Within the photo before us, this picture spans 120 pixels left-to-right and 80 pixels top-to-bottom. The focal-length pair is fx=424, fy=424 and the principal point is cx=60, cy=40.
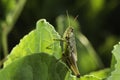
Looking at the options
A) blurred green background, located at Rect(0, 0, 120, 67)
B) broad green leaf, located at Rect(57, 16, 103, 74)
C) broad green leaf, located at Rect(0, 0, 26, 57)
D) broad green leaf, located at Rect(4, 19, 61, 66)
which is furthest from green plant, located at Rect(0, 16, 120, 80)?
blurred green background, located at Rect(0, 0, 120, 67)

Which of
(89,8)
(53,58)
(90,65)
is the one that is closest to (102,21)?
(89,8)

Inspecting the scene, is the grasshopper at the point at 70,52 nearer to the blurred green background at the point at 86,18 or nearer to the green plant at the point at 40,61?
the green plant at the point at 40,61

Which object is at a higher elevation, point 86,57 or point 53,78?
point 86,57

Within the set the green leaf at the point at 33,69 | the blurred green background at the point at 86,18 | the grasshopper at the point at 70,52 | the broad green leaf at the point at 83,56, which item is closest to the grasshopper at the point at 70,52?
the grasshopper at the point at 70,52

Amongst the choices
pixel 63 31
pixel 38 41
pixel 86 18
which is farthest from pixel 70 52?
pixel 86 18

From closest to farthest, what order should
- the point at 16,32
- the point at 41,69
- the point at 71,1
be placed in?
the point at 41,69 < the point at 16,32 < the point at 71,1

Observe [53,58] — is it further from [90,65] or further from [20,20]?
[20,20]

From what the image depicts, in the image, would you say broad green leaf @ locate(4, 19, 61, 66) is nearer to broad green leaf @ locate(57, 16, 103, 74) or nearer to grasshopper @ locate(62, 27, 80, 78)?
grasshopper @ locate(62, 27, 80, 78)
